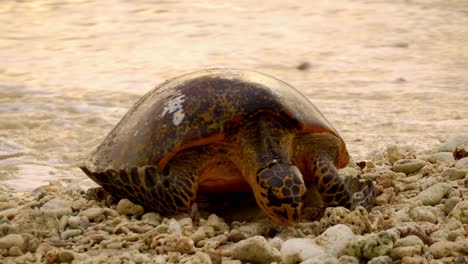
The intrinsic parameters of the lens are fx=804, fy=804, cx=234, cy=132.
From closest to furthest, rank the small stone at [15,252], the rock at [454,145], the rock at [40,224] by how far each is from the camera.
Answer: the small stone at [15,252] < the rock at [40,224] < the rock at [454,145]

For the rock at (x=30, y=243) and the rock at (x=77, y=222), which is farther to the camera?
the rock at (x=77, y=222)

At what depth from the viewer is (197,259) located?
3172 mm

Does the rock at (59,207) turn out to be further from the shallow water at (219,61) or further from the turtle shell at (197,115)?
the shallow water at (219,61)

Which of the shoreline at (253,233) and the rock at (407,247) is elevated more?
the rock at (407,247)

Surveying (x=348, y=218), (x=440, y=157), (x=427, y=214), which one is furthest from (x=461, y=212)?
(x=440, y=157)

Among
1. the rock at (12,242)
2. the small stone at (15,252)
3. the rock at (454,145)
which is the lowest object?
the rock at (454,145)

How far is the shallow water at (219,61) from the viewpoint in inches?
287

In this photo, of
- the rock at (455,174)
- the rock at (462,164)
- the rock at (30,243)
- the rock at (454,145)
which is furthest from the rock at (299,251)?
the rock at (454,145)

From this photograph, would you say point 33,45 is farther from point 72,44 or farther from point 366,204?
point 366,204

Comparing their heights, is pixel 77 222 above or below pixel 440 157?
above

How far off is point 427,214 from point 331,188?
486mm

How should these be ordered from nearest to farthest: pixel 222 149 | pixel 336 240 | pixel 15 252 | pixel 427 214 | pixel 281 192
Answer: pixel 336 240
pixel 15 252
pixel 281 192
pixel 427 214
pixel 222 149

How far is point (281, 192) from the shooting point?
3.61m

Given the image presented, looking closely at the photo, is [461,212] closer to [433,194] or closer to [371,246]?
[433,194]
